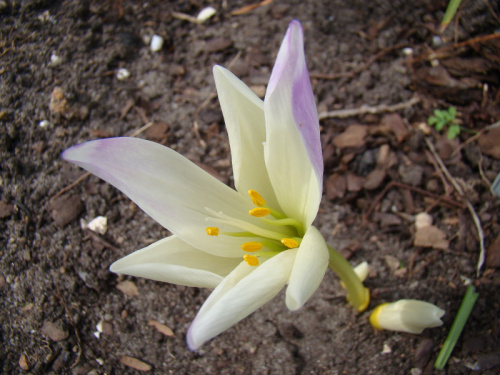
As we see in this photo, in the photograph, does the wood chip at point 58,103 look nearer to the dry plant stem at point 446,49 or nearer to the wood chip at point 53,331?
the wood chip at point 53,331

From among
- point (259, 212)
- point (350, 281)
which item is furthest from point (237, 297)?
point (350, 281)

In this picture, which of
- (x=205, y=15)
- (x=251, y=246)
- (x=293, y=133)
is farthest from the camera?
(x=205, y=15)

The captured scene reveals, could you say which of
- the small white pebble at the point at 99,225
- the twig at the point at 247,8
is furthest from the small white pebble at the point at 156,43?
the small white pebble at the point at 99,225

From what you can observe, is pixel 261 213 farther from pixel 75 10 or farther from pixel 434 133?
pixel 75 10

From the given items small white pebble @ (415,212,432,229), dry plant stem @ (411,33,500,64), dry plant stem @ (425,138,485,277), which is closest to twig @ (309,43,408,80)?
dry plant stem @ (411,33,500,64)

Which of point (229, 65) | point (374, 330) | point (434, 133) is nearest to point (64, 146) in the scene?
point (229, 65)

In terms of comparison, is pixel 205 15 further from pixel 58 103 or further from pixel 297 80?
pixel 297 80
